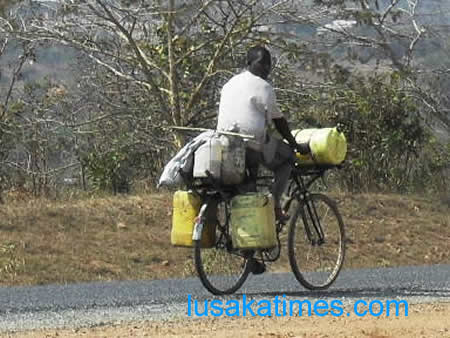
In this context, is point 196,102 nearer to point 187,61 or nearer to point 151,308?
point 187,61

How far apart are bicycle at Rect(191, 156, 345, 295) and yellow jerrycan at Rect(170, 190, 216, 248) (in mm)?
40

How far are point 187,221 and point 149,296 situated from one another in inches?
31.0

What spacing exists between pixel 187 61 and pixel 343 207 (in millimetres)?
3710

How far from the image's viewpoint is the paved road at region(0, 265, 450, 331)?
7.93 m

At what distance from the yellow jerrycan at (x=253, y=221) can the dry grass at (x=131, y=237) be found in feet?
18.9

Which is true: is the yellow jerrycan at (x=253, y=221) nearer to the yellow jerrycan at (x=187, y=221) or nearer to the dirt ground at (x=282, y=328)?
the yellow jerrycan at (x=187, y=221)

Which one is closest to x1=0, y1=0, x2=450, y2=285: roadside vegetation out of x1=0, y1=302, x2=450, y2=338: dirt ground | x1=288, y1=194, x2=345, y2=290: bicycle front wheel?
x1=288, y1=194, x2=345, y2=290: bicycle front wheel

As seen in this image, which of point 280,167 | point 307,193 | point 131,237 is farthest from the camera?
point 131,237

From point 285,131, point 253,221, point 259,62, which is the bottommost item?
point 253,221

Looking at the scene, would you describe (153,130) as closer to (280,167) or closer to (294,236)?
(294,236)

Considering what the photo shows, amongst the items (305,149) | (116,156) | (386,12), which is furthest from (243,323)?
(386,12)

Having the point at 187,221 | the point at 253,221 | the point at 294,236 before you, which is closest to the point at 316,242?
the point at 294,236

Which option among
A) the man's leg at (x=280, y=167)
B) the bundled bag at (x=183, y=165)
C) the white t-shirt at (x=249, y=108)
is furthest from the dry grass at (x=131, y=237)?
the white t-shirt at (x=249, y=108)

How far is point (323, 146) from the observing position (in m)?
9.43
